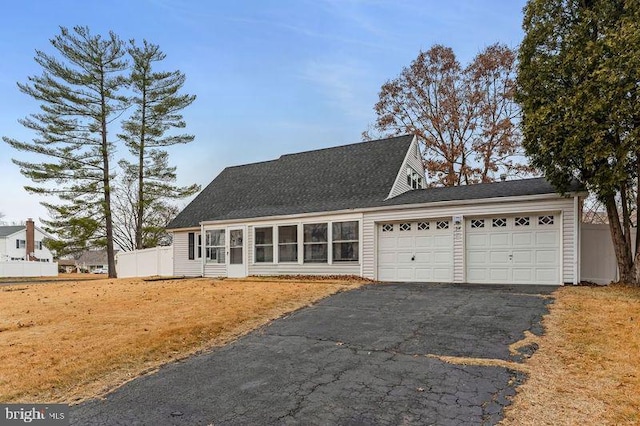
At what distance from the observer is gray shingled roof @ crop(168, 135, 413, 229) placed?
16797mm

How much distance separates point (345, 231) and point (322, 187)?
380 centimetres

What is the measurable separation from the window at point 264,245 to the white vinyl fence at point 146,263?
830 cm

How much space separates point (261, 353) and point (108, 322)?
4.23m

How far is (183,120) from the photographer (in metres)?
28.6

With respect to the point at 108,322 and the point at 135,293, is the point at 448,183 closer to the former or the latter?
the point at 135,293

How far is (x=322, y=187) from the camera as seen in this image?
60.2 ft

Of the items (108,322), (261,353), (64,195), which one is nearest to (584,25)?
(261,353)

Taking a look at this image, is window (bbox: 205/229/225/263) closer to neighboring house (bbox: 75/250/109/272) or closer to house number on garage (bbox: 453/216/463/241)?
house number on garage (bbox: 453/216/463/241)

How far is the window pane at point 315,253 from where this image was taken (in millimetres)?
15516

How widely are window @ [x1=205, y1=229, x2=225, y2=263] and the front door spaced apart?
72 cm

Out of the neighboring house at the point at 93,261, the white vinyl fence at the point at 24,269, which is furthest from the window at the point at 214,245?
the neighboring house at the point at 93,261

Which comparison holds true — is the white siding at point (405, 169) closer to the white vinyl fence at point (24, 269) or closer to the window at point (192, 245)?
the window at point (192, 245)

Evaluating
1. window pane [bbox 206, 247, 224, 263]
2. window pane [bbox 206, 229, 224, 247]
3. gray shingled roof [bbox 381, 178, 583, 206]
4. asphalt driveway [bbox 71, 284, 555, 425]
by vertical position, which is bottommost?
asphalt driveway [bbox 71, 284, 555, 425]

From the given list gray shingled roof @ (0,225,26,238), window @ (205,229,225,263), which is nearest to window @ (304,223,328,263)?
window @ (205,229,225,263)
